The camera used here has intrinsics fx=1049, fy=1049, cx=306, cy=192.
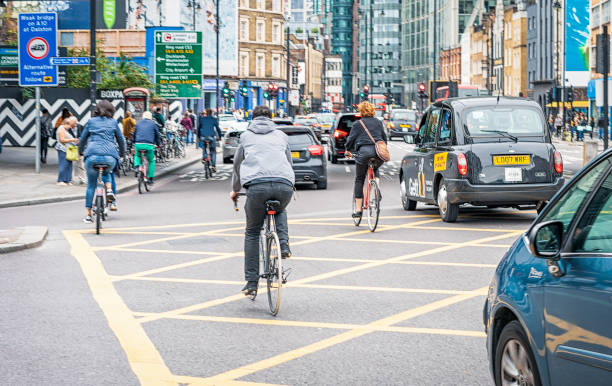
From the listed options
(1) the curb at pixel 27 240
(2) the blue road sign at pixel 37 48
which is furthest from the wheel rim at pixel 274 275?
(2) the blue road sign at pixel 37 48

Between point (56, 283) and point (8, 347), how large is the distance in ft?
9.73

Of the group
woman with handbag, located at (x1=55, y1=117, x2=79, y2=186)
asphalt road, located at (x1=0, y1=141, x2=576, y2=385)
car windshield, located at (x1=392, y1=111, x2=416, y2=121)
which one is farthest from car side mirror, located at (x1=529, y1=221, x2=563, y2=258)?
car windshield, located at (x1=392, y1=111, x2=416, y2=121)

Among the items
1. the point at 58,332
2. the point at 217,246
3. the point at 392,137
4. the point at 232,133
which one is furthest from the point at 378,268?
the point at 392,137

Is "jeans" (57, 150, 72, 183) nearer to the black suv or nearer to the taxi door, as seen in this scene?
the taxi door

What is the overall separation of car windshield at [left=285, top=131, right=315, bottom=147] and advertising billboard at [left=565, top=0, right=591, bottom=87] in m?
54.4

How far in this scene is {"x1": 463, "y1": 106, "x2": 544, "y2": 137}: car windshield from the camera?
1517cm

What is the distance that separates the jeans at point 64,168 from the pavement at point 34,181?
25 cm

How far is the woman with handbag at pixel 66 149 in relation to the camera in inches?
883

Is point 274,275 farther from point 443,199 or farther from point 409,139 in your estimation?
point 409,139

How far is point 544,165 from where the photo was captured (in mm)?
14883

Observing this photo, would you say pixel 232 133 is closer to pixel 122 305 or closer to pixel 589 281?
pixel 122 305

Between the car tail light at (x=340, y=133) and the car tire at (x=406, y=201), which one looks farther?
the car tail light at (x=340, y=133)

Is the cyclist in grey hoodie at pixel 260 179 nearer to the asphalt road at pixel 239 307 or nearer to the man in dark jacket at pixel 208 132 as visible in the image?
the asphalt road at pixel 239 307

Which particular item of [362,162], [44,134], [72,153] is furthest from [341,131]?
[362,162]
